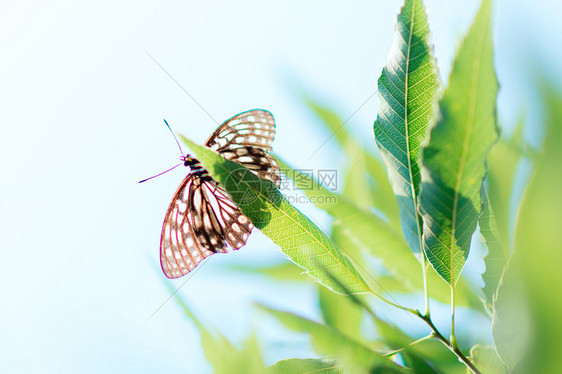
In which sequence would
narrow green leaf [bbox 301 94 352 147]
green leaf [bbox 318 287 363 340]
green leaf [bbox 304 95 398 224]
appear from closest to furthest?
green leaf [bbox 318 287 363 340] → green leaf [bbox 304 95 398 224] → narrow green leaf [bbox 301 94 352 147]

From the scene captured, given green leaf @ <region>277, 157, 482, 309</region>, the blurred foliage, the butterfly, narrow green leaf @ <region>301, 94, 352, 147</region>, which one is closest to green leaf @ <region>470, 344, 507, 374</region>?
the blurred foliage

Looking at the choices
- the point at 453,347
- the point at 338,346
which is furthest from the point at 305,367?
the point at 453,347

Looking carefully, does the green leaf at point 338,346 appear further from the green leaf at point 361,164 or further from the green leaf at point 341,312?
the green leaf at point 361,164

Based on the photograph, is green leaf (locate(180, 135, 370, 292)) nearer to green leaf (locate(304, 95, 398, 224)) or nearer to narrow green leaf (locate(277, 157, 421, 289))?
narrow green leaf (locate(277, 157, 421, 289))

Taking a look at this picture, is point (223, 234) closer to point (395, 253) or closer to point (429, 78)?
point (395, 253)

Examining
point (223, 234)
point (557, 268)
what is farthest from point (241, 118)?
point (557, 268)

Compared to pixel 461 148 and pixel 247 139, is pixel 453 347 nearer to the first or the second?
pixel 461 148
